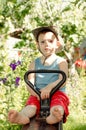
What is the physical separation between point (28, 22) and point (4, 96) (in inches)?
109

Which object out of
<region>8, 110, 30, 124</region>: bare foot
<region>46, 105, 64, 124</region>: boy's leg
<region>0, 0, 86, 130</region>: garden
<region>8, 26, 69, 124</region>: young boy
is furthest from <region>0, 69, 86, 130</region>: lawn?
<region>46, 105, 64, 124</region>: boy's leg

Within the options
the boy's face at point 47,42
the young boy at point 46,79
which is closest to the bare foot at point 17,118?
the young boy at point 46,79

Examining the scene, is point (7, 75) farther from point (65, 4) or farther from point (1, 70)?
point (65, 4)

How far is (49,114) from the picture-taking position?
3.42 m

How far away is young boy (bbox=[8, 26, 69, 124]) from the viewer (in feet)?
11.5

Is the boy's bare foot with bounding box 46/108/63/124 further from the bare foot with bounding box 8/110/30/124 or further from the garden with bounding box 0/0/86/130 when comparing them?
the garden with bounding box 0/0/86/130

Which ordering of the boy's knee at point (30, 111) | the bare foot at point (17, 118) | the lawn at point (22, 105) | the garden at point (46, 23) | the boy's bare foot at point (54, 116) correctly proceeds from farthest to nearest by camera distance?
the garden at point (46, 23) < the lawn at point (22, 105) < the boy's knee at point (30, 111) < the bare foot at point (17, 118) < the boy's bare foot at point (54, 116)

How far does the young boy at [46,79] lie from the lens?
3500mm

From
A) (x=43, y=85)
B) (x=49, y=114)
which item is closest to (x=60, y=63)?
(x=43, y=85)

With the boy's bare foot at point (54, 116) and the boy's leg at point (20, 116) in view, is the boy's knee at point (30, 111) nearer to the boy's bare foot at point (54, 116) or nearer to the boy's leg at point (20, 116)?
the boy's leg at point (20, 116)

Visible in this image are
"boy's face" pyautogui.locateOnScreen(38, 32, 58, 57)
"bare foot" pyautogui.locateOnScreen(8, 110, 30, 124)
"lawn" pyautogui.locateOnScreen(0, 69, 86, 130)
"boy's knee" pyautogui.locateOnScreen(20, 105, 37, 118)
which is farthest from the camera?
"lawn" pyautogui.locateOnScreen(0, 69, 86, 130)

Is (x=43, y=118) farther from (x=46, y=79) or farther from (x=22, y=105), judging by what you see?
(x=22, y=105)

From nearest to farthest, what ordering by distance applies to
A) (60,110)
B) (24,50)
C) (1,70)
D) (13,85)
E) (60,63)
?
1. (60,110)
2. (60,63)
3. (13,85)
4. (1,70)
5. (24,50)

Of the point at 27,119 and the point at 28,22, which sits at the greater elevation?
the point at 28,22
